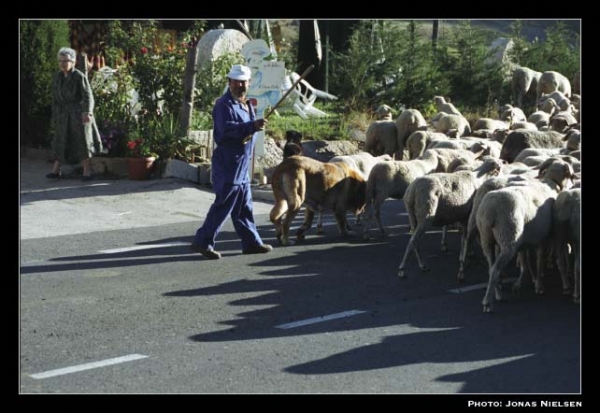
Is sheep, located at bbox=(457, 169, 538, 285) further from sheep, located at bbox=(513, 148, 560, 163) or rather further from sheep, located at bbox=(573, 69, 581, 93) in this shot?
sheep, located at bbox=(573, 69, 581, 93)

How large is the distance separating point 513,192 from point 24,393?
4.57m

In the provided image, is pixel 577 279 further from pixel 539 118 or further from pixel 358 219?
pixel 539 118

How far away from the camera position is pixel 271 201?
14.7 m

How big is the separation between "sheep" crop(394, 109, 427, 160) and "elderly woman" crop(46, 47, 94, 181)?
479 centimetres

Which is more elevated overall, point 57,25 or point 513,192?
point 57,25

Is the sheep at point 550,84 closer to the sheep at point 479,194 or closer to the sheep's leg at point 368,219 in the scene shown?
the sheep's leg at point 368,219

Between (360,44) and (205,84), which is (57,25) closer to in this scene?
(205,84)

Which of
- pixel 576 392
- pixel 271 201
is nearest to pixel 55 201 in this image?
pixel 271 201

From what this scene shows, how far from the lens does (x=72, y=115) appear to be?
1487cm

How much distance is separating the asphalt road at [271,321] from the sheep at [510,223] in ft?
1.32

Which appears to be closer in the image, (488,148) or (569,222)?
(569,222)

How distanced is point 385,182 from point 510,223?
3.15 metres

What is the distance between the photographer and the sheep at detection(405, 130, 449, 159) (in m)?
14.7

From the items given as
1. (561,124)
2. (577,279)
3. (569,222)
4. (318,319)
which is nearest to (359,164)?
(561,124)
